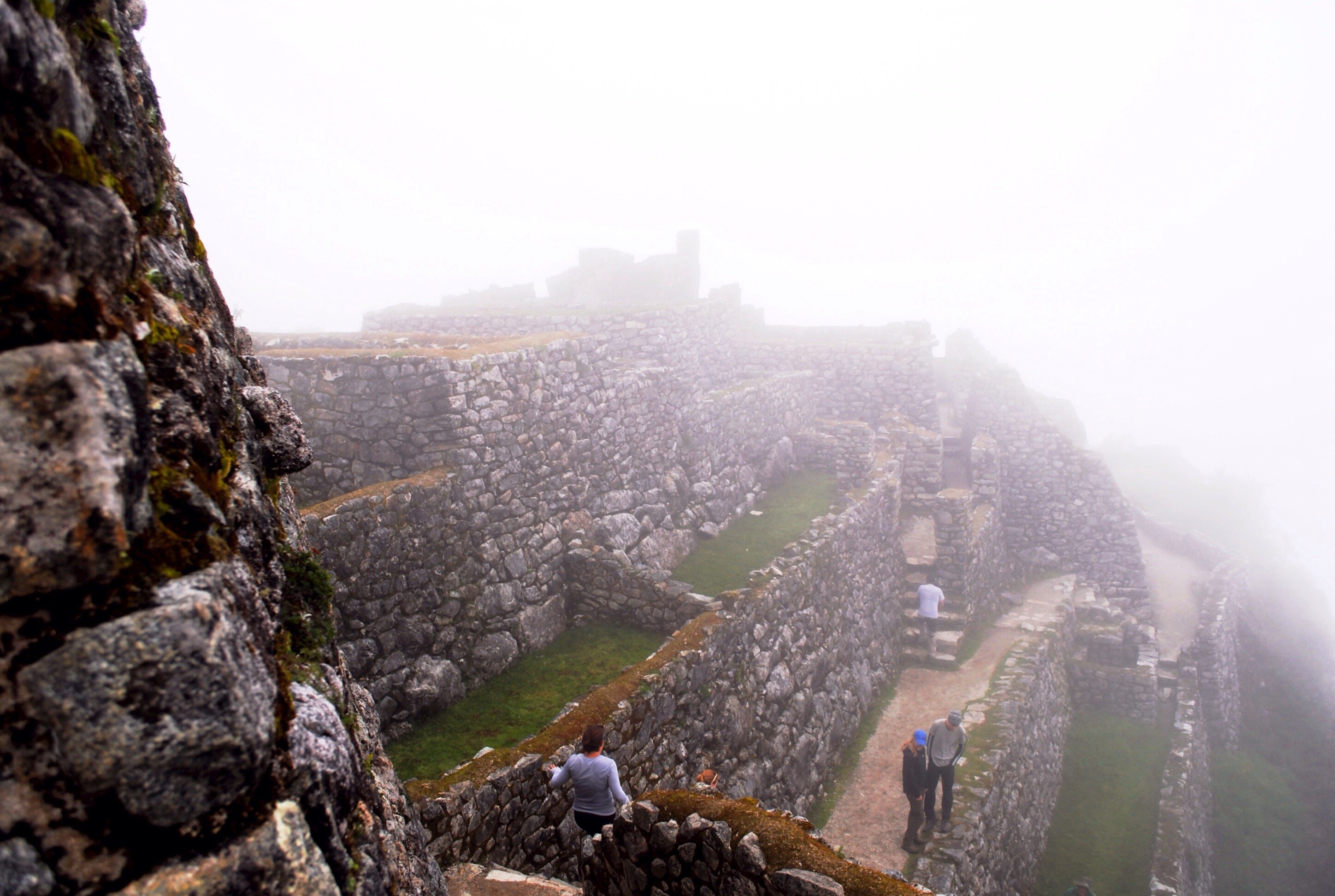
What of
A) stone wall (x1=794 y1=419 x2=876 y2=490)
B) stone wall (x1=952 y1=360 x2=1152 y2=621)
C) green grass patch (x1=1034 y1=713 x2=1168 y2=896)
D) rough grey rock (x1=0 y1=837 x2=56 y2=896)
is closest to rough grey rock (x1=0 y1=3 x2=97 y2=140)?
rough grey rock (x1=0 y1=837 x2=56 y2=896)

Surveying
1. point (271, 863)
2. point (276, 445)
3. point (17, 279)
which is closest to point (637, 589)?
point (276, 445)

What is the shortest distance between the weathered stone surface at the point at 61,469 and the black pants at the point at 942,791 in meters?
10.5

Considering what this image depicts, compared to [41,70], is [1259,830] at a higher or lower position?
lower

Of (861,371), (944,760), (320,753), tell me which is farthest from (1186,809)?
(320,753)

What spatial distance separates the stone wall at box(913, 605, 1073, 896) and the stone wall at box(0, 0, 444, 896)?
984cm

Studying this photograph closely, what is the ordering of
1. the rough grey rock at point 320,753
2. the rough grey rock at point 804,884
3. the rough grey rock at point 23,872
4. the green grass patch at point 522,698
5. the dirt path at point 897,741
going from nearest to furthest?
the rough grey rock at point 23,872 → the rough grey rock at point 320,753 → the rough grey rock at point 804,884 → the green grass patch at point 522,698 → the dirt path at point 897,741

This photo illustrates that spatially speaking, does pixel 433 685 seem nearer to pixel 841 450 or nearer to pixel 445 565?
pixel 445 565

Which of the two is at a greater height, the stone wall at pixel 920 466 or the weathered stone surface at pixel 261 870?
the weathered stone surface at pixel 261 870

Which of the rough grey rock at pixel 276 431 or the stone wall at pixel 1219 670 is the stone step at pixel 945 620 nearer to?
the stone wall at pixel 1219 670

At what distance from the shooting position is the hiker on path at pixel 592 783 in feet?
19.4

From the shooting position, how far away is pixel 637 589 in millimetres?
10016

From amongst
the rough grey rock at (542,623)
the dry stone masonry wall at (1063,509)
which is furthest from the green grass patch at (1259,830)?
the rough grey rock at (542,623)

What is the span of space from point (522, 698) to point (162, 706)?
22.4 feet

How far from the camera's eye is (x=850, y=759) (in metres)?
12.2
